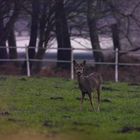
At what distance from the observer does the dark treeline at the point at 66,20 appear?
38094mm

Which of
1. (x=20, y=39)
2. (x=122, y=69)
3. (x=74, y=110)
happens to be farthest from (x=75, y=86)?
(x=20, y=39)

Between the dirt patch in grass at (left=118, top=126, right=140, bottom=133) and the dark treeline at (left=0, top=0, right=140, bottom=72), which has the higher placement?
the dark treeline at (left=0, top=0, right=140, bottom=72)

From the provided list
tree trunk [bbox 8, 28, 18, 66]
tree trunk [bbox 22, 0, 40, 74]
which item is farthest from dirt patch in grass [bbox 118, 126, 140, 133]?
tree trunk [bbox 8, 28, 18, 66]

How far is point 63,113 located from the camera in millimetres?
16719

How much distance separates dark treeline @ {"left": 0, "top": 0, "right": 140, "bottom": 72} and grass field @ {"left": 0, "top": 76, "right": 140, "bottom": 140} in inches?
489

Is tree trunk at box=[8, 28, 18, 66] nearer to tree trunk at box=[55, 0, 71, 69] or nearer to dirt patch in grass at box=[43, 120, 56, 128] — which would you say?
tree trunk at box=[55, 0, 71, 69]

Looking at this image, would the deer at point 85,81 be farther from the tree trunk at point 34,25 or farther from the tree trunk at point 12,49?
the tree trunk at point 12,49

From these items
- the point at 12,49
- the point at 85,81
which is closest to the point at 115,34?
the point at 12,49

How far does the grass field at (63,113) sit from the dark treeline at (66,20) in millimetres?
12427

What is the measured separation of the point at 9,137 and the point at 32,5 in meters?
28.5

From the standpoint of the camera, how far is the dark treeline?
38094mm

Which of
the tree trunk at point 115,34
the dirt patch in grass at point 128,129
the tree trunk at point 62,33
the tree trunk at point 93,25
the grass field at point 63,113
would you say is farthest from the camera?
the tree trunk at point 115,34

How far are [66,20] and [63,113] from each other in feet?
73.8

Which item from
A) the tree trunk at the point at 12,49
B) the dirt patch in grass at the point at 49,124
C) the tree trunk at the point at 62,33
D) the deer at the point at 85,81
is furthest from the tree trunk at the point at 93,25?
the dirt patch in grass at the point at 49,124
